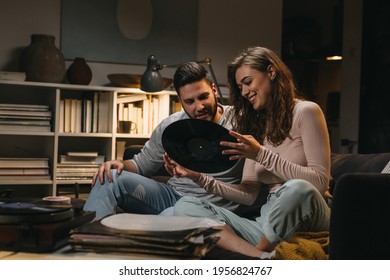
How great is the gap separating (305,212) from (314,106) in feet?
0.98

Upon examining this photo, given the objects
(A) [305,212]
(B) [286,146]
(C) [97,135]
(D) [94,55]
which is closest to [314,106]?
(B) [286,146]

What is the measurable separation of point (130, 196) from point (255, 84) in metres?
0.51

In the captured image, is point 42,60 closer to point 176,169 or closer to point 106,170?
point 106,170

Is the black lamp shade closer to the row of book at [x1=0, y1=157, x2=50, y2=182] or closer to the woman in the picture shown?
the row of book at [x1=0, y1=157, x2=50, y2=182]

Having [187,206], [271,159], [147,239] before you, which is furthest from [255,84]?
[147,239]

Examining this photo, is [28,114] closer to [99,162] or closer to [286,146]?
[99,162]

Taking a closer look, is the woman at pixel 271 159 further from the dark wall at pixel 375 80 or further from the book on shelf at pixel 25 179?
the dark wall at pixel 375 80

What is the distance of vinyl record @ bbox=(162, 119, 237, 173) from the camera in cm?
111

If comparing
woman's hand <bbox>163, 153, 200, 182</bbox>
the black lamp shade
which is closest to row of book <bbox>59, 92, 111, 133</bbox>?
the black lamp shade

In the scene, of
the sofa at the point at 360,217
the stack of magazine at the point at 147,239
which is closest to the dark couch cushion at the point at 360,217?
the sofa at the point at 360,217

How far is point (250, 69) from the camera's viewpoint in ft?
4.12

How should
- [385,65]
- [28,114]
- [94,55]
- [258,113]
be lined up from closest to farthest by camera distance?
[258,113], [28,114], [94,55], [385,65]

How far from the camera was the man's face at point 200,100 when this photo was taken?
1.46 m

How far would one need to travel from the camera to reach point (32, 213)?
85cm
